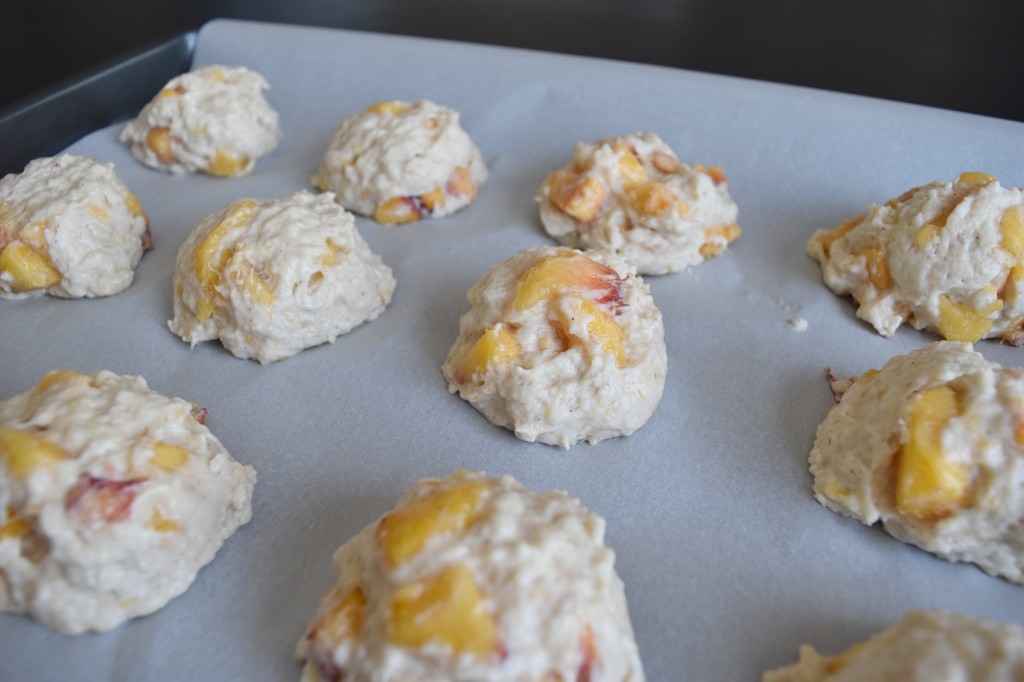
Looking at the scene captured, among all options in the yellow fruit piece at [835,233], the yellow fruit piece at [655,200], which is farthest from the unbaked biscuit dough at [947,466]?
the yellow fruit piece at [655,200]

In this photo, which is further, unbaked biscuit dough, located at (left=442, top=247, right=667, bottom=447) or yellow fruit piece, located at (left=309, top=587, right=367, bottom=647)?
unbaked biscuit dough, located at (left=442, top=247, right=667, bottom=447)

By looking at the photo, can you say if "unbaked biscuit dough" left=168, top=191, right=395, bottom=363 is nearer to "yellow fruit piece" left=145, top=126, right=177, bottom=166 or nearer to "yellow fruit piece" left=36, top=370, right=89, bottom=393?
"yellow fruit piece" left=36, top=370, right=89, bottom=393

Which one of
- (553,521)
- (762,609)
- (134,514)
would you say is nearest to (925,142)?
(762,609)

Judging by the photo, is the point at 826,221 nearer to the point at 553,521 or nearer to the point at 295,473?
the point at 553,521

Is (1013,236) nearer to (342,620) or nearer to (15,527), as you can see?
(342,620)

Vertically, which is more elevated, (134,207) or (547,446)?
(134,207)

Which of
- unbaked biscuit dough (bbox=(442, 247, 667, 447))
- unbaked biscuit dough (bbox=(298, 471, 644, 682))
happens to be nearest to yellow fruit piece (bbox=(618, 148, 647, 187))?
unbaked biscuit dough (bbox=(442, 247, 667, 447))

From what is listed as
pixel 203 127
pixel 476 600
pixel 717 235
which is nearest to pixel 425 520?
pixel 476 600

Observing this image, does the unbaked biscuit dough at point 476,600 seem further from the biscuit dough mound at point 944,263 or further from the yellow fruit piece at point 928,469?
the biscuit dough mound at point 944,263
